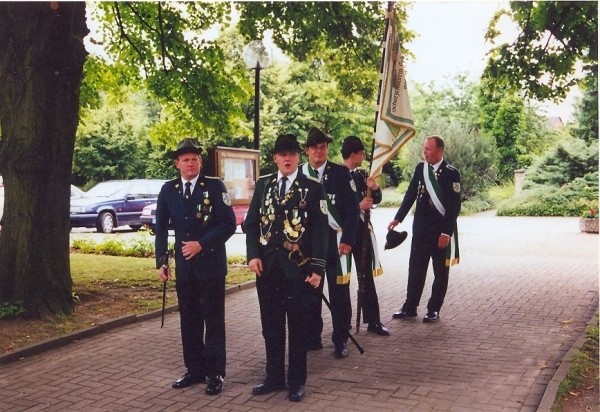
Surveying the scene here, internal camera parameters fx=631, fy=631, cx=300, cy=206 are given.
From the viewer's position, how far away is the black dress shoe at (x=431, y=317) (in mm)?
7566

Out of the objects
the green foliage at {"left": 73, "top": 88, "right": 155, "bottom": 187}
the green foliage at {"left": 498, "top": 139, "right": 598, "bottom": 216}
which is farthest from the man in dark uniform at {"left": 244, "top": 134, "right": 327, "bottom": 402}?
the green foliage at {"left": 73, "top": 88, "right": 155, "bottom": 187}

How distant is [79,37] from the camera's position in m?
7.98

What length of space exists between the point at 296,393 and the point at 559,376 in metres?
2.22

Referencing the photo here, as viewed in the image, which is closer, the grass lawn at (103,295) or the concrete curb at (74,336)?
the concrete curb at (74,336)

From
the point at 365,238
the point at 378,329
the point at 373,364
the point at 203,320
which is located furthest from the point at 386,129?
the point at 203,320

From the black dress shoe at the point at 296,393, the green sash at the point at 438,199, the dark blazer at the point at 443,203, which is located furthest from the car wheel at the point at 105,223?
the black dress shoe at the point at 296,393

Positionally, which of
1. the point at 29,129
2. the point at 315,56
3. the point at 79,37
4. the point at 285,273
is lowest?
the point at 285,273

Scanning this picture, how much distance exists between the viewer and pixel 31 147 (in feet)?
24.6

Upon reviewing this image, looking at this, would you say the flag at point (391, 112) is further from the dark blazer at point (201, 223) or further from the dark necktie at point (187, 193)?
the dark necktie at point (187, 193)

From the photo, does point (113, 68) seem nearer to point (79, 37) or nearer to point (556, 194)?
point (79, 37)

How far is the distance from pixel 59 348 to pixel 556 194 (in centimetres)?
2887

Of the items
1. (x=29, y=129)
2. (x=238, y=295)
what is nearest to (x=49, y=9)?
(x=29, y=129)

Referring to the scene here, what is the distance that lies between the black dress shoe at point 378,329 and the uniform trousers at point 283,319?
1989 mm

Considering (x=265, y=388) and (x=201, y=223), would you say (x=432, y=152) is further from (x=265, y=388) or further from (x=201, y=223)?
(x=265, y=388)
